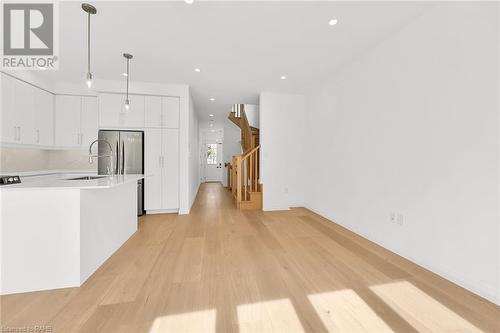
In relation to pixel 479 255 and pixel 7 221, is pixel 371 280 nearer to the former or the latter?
pixel 479 255

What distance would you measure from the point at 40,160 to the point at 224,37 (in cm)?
447

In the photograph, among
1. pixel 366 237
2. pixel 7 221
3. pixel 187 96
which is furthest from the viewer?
pixel 187 96

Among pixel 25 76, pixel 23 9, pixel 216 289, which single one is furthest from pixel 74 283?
pixel 25 76

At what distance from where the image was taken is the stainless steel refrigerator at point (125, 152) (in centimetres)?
404

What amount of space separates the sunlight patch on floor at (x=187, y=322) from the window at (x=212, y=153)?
9.54 metres

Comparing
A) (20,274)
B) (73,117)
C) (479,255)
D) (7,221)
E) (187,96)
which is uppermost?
(187,96)

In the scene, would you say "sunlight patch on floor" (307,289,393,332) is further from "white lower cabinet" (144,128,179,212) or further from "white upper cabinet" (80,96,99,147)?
"white upper cabinet" (80,96,99,147)

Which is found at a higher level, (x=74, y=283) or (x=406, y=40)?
(x=406, y=40)

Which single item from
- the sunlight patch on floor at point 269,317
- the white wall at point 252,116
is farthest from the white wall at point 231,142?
the sunlight patch on floor at point 269,317

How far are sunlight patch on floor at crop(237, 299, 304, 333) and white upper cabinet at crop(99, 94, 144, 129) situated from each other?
406 cm

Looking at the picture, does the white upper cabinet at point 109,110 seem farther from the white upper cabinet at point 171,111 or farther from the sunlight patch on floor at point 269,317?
the sunlight patch on floor at point 269,317

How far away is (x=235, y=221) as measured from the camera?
3.82 meters

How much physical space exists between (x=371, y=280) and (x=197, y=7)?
3.33 meters

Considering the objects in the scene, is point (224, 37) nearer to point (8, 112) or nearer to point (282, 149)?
point (282, 149)
